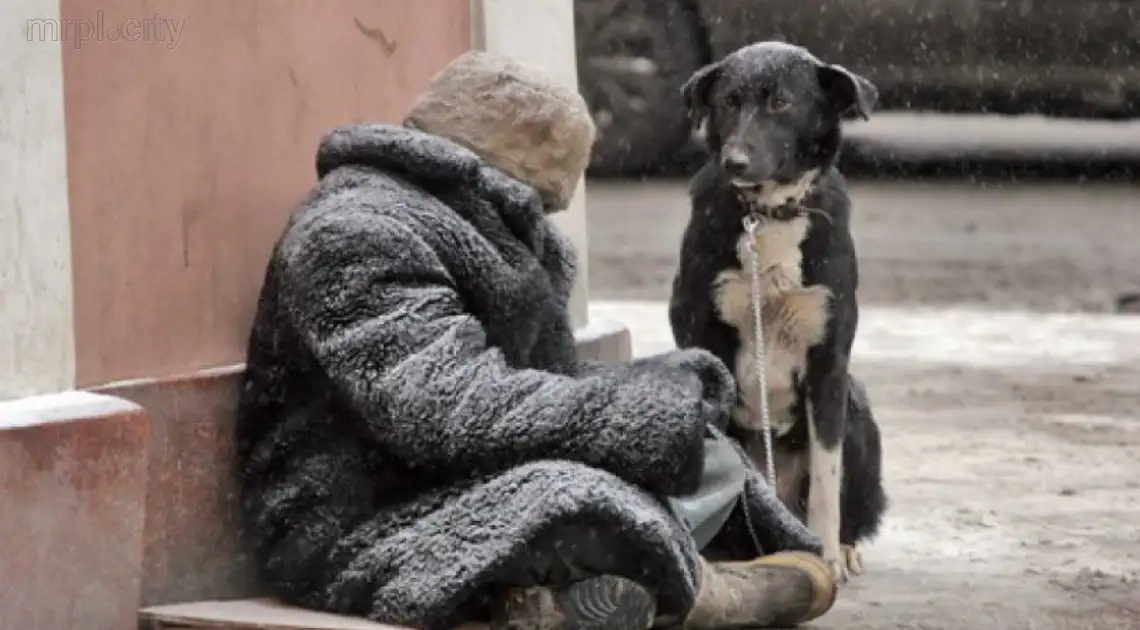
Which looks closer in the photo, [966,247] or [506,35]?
[506,35]

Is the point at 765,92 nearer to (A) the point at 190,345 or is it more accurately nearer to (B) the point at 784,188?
(B) the point at 784,188

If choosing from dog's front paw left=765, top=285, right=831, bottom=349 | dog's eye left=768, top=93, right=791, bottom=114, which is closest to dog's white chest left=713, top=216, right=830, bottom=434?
dog's front paw left=765, top=285, right=831, bottom=349

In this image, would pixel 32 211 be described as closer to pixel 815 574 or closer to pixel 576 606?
pixel 576 606

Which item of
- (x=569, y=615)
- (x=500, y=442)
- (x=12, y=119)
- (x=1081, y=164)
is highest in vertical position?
(x=12, y=119)

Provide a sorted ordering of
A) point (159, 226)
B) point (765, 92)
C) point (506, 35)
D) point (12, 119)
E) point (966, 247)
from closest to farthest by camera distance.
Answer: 1. point (12, 119)
2. point (159, 226)
3. point (765, 92)
4. point (506, 35)
5. point (966, 247)

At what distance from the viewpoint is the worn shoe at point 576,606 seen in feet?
12.0

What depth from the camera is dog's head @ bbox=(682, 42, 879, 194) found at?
468cm

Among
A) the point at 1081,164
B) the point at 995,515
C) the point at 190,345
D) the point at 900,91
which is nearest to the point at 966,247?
the point at 900,91

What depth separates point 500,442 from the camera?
146 inches

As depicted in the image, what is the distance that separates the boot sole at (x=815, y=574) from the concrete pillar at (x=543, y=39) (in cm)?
105

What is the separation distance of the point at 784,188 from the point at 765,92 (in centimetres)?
23

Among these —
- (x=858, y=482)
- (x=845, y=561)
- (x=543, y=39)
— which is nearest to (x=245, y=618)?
(x=845, y=561)

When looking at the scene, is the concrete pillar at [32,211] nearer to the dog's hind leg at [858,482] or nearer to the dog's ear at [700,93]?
the dog's ear at [700,93]

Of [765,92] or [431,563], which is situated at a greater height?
[765,92]
